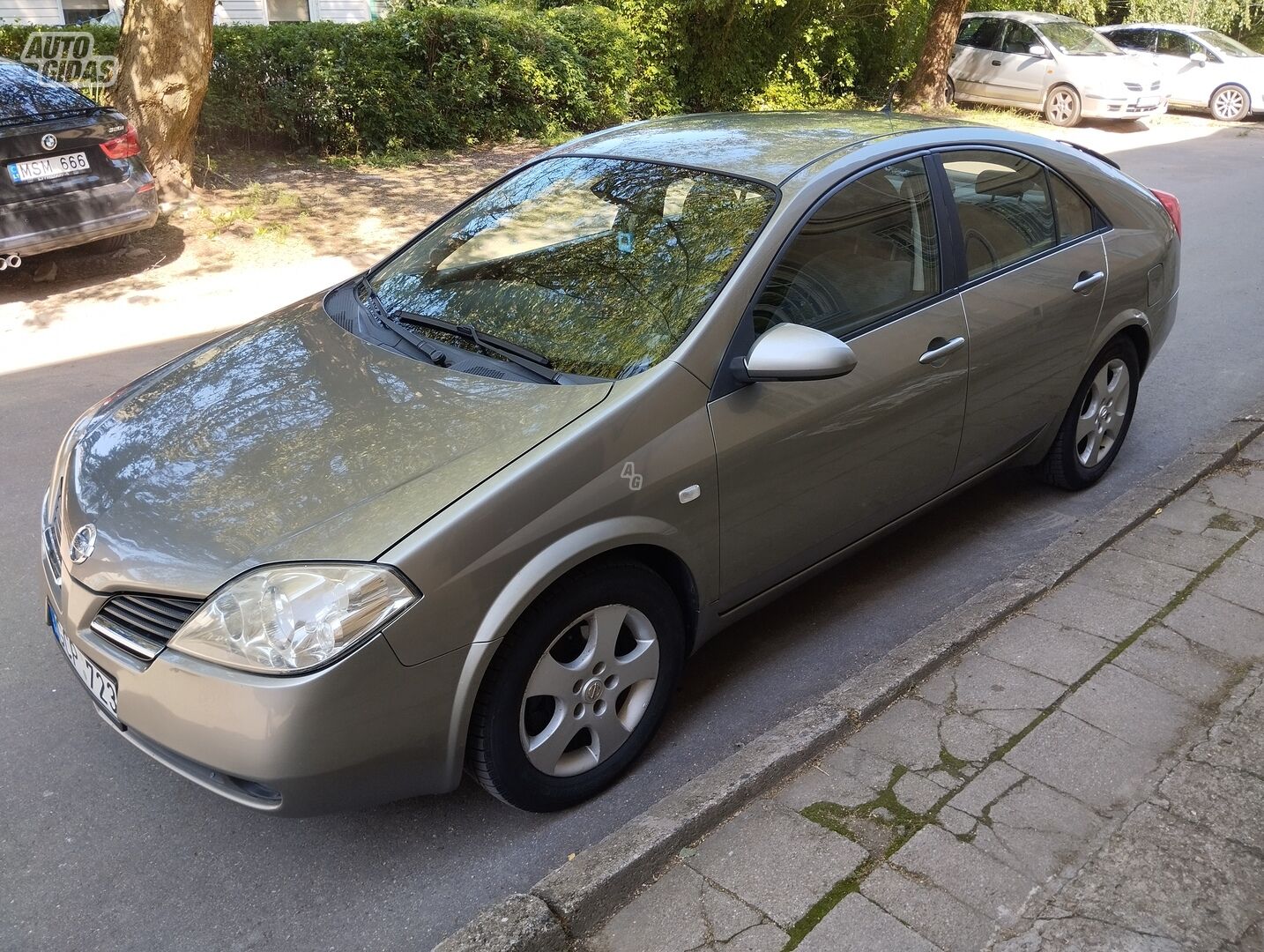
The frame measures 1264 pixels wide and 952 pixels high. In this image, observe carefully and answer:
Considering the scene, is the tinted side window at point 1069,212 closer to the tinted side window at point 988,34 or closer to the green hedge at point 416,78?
the green hedge at point 416,78

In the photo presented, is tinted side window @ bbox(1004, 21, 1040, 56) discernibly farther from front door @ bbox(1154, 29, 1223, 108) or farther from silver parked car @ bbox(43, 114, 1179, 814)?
silver parked car @ bbox(43, 114, 1179, 814)

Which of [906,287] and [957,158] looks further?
[957,158]

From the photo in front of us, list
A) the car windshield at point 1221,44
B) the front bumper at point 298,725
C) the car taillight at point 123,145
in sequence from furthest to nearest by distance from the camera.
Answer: the car windshield at point 1221,44
the car taillight at point 123,145
the front bumper at point 298,725

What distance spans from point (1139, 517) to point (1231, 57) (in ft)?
60.5

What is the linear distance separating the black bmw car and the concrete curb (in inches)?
255

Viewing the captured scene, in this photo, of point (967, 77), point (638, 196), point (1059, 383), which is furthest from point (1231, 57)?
point (638, 196)

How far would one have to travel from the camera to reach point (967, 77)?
1905cm

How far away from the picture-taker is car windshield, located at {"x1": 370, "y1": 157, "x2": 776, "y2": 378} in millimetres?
3264

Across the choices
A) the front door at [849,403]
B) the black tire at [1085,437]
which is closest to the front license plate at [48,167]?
the front door at [849,403]

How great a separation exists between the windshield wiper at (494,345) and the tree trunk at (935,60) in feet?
53.6

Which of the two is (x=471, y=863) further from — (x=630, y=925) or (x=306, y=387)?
(x=306, y=387)

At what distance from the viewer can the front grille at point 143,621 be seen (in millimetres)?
2600

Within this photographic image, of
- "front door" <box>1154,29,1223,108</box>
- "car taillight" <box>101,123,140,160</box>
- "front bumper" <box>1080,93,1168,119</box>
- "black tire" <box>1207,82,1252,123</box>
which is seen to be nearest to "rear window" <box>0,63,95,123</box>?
"car taillight" <box>101,123,140,160</box>

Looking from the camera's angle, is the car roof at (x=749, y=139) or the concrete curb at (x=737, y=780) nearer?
the concrete curb at (x=737, y=780)
